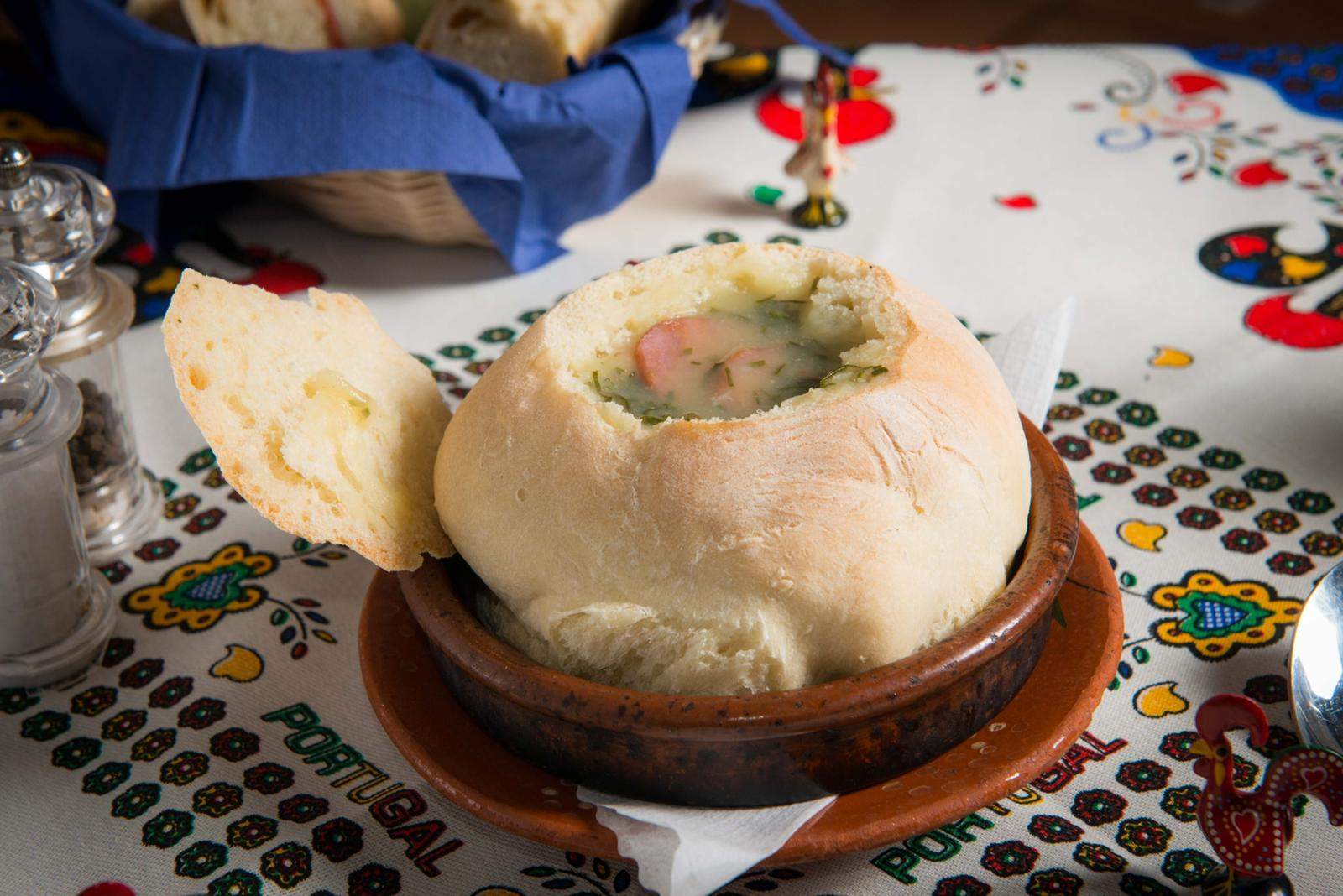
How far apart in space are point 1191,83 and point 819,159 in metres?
0.64

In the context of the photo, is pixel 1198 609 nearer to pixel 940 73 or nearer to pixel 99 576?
pixel 99 576

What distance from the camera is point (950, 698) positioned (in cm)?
77

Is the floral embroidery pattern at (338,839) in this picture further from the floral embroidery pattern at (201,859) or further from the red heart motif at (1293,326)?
the red heart motif at (1293,326)

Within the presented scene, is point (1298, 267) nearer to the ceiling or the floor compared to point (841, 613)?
nearer to the floor

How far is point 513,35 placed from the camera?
4.94ft

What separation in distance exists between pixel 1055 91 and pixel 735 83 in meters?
0.46

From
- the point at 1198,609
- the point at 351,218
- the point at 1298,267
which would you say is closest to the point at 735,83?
the point at 351,218

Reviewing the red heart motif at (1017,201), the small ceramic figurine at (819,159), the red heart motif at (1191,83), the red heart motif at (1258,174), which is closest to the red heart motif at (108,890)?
the small ceramic figurine at (819,159)

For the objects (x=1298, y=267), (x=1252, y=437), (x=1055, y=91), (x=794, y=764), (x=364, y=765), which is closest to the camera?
(x=794, y=764)

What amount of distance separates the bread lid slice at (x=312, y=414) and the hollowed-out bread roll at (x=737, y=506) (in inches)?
1.6

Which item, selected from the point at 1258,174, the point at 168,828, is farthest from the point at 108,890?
the point at 1258,174

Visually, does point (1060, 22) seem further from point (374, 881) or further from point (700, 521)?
point (374, 881)

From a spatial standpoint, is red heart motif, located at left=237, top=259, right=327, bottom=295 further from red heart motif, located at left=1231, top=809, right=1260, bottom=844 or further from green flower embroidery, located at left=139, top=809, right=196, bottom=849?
red heart motif, located at left=1231, top=809, right=1260, bottom=844

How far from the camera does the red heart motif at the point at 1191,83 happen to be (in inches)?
71.8
